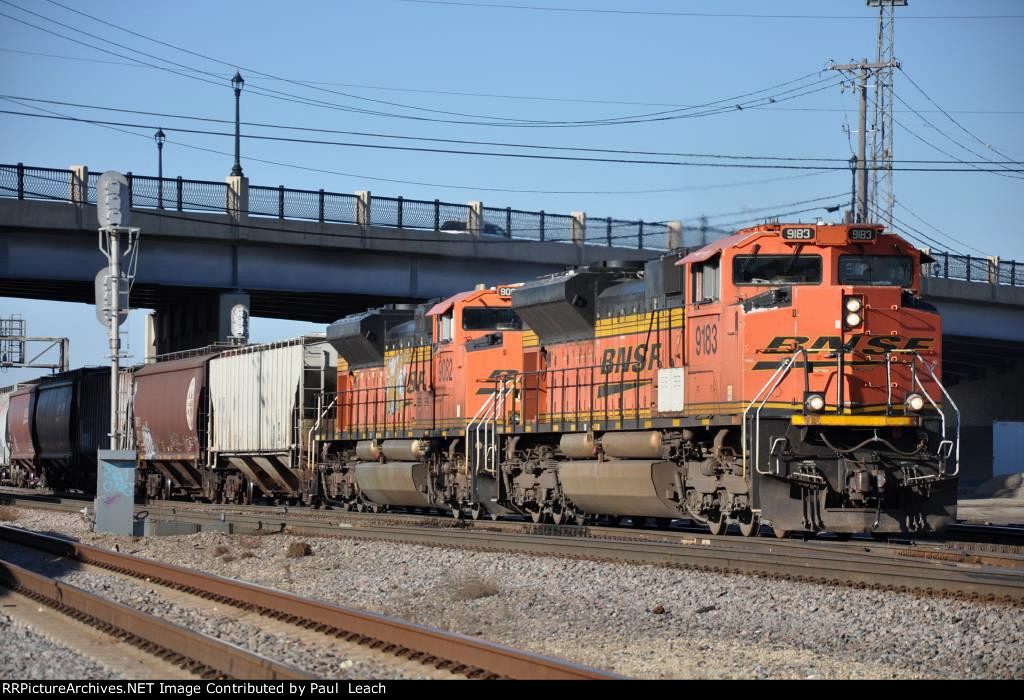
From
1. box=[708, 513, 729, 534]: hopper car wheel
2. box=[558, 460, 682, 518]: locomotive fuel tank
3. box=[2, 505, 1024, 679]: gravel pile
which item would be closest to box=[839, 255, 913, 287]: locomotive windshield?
box=[708, 513, 729, 534]: hopper car wheel

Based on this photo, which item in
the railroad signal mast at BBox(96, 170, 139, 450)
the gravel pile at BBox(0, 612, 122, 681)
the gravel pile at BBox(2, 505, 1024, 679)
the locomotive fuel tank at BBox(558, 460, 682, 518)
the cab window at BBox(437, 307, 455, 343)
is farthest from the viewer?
the cab window at BBox(437, 307, 455, 343)

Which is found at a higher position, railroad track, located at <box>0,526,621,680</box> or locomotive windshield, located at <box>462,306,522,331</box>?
locomotive windshield, located at <box>462,306,522,331</box>

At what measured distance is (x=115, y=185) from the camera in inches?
850

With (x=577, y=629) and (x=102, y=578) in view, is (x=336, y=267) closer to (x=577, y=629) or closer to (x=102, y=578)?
(x=102, y=578)

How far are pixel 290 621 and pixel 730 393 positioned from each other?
22.7 feet

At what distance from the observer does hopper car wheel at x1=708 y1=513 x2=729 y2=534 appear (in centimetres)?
1620

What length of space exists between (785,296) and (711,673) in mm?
7727

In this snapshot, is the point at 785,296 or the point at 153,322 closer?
the point at 785,296

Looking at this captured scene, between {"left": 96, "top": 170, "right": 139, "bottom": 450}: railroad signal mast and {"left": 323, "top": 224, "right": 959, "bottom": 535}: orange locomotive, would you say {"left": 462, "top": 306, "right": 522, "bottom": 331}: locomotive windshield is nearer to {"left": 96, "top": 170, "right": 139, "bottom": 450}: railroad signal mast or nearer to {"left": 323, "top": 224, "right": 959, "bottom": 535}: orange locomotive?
{"left": 323, "top": 224, "right": 959, "bottom": 535}: orange locomotive

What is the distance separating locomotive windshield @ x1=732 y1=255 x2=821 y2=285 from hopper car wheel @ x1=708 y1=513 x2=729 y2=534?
301cm

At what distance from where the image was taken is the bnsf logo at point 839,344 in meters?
15.1

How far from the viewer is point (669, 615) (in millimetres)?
11062
